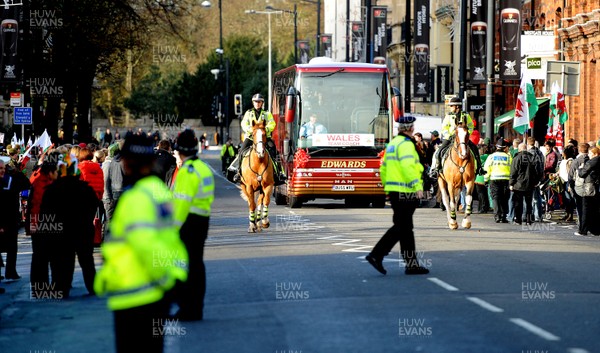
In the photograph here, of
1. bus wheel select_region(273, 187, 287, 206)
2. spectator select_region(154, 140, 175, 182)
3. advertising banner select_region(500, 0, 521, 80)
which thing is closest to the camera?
spectator select_region(154, 140, 175, 182)

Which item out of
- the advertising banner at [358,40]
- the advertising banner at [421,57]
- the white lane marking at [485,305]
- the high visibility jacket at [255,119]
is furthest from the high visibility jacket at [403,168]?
the advertising banner at [358,40]

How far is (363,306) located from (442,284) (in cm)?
214

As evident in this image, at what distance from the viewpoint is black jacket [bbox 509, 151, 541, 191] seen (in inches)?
1120

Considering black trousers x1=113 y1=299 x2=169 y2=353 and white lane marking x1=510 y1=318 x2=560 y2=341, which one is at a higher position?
black trousers x1=113 y1=299 x2=169 y2=353

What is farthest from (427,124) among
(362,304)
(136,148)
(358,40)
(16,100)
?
(136,148)

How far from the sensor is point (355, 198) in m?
34.1

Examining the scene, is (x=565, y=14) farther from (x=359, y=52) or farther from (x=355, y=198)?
(x=359, y=52)

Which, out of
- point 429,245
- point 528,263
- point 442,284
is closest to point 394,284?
point 442,284

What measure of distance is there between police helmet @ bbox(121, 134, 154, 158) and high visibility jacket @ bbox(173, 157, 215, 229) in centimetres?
426

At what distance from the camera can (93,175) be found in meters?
21.0

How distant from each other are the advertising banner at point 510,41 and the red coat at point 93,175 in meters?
20.4

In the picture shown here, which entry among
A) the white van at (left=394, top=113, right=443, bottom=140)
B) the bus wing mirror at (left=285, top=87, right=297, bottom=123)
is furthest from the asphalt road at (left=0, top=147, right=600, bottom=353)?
the white van at (left=394, top=113, right=443, bottom=140)

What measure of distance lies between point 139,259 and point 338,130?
2594 cm

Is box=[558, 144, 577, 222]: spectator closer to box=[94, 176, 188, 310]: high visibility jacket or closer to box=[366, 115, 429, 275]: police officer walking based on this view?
box=[366, 115, 429, 275]: police officer walking
